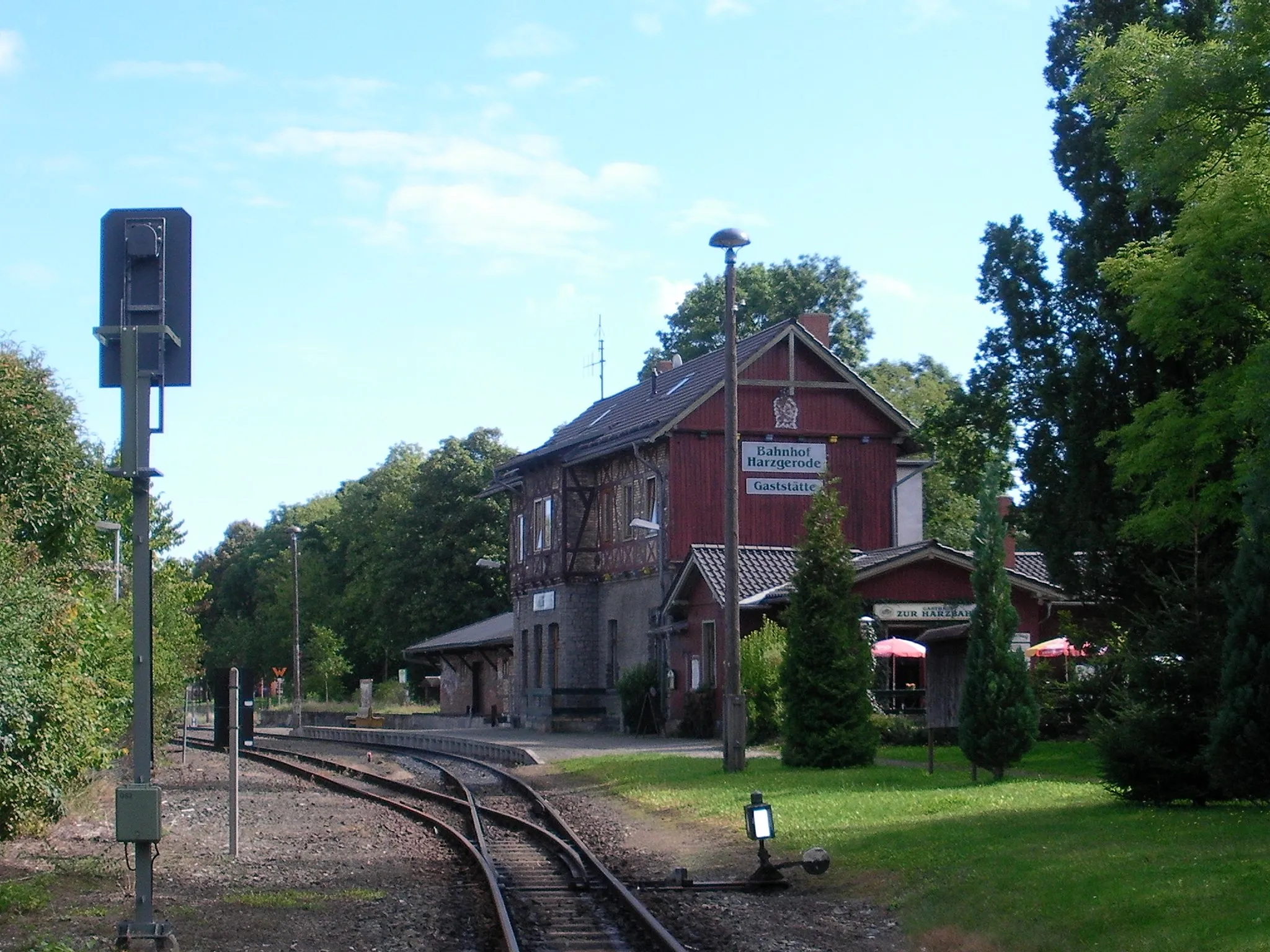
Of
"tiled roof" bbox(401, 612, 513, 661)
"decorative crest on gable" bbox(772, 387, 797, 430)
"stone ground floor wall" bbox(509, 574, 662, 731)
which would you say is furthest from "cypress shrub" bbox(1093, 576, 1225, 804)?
"tiled roof" bbox(401, 612, 513, 661)

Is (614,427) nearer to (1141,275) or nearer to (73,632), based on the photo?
(1141,275)

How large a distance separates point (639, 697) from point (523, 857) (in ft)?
78.5

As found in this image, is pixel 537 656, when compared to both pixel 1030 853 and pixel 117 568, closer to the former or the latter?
pixel 117 568

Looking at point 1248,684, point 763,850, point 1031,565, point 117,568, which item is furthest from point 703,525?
point 763,850

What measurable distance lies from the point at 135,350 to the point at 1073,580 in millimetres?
20658

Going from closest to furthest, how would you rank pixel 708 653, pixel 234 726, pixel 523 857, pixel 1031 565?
pixel 523 857
pixel 234 726
pixel 708 653
pixel 1031 565

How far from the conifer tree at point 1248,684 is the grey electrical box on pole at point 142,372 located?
9111 millimetres

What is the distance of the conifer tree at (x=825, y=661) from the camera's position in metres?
22.9

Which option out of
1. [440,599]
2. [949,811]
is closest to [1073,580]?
[949,811]

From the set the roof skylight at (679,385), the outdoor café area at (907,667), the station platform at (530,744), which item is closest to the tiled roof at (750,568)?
the outdoor café area at (907,667)

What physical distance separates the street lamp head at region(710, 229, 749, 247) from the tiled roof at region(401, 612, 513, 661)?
106 feet

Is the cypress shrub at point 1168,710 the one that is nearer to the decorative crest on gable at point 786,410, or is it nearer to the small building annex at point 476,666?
the decorative crest on gable at point 786,410

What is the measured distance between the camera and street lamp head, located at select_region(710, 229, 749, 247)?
22.1m

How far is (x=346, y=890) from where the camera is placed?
13086mm
